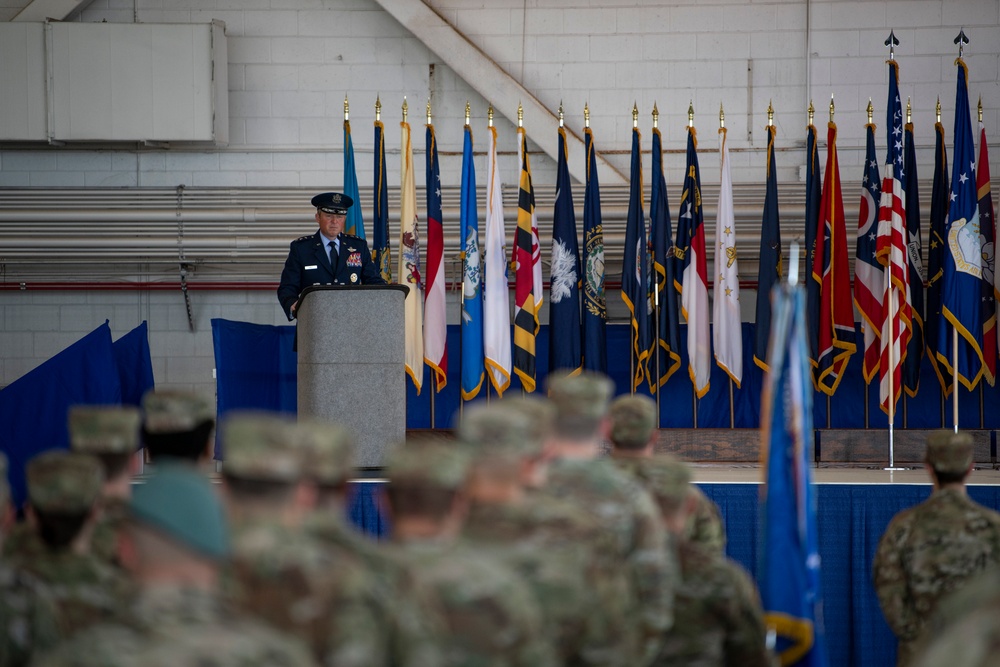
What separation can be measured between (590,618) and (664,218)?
613 cm

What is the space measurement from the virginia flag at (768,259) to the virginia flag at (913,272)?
82 cm

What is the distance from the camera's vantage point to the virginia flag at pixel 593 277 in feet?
27.3

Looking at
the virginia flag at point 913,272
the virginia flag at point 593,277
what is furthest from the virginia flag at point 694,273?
the virginia flag at point 913,272

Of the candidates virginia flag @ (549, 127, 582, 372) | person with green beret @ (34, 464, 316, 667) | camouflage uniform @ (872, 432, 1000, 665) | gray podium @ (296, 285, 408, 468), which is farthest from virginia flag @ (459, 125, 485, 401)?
person with green beret @ (34, 464, 316, 667)

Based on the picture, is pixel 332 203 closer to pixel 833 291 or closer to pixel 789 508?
pixel 833 291

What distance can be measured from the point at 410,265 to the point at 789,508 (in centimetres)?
504

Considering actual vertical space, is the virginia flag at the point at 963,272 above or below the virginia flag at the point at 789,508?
above

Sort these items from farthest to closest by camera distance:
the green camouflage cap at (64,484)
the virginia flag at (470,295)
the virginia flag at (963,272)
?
the virginia flag at (470,295) → the virginia flag at (963,272) → the green camouflage cap at (64,484)

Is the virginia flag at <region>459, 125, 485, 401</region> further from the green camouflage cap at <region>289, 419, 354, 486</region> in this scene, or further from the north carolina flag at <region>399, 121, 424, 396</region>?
the green camouflage cap at <region>289, 419, 354, 486</region>

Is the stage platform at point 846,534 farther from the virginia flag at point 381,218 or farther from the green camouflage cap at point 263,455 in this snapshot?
the green camouflage cap at point 263,455

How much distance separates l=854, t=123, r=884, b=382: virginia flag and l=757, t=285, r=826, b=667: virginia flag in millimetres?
4784

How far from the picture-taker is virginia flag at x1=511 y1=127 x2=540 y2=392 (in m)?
8.27

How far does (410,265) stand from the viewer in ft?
27.1

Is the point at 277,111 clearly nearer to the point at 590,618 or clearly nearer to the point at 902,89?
the point at 902,89
